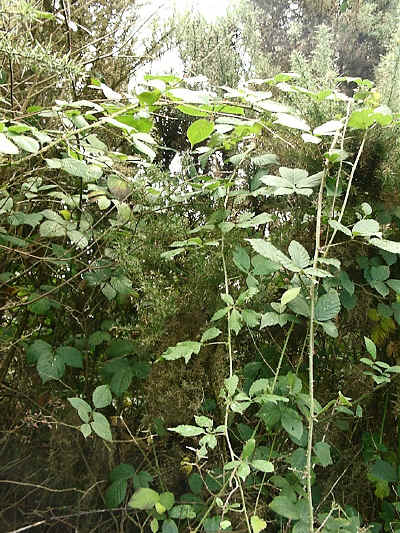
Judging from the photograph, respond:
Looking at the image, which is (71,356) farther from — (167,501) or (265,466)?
(265,466)

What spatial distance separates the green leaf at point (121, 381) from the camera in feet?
4.12

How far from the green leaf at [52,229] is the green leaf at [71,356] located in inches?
10.1

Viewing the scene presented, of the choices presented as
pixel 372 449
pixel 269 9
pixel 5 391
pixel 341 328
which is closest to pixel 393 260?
pixel 341 328

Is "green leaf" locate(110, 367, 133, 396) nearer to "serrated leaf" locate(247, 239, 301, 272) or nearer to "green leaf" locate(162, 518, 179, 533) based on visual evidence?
"green leaf" locate(162, 518, 179, 533)

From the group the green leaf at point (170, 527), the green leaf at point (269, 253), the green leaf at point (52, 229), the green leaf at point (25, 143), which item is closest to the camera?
the green leaf at point (25, 143)

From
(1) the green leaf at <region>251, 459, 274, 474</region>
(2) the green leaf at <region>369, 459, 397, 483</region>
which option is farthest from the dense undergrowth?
(1) the green leaf at <region>251, 459, 274, 474</region>

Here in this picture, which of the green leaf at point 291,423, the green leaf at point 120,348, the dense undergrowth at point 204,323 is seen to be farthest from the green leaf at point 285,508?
the green leaf at point 120,348

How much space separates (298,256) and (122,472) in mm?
641

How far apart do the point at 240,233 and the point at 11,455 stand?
788 mm

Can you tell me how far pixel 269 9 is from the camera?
32.3 feet

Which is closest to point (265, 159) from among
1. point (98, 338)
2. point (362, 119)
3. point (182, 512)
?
point (362, 119)

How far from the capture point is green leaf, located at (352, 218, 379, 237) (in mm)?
1088

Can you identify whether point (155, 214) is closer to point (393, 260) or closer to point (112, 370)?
point (112, 370)

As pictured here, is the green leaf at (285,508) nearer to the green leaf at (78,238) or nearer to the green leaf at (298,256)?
the green leaf at (298,256)
